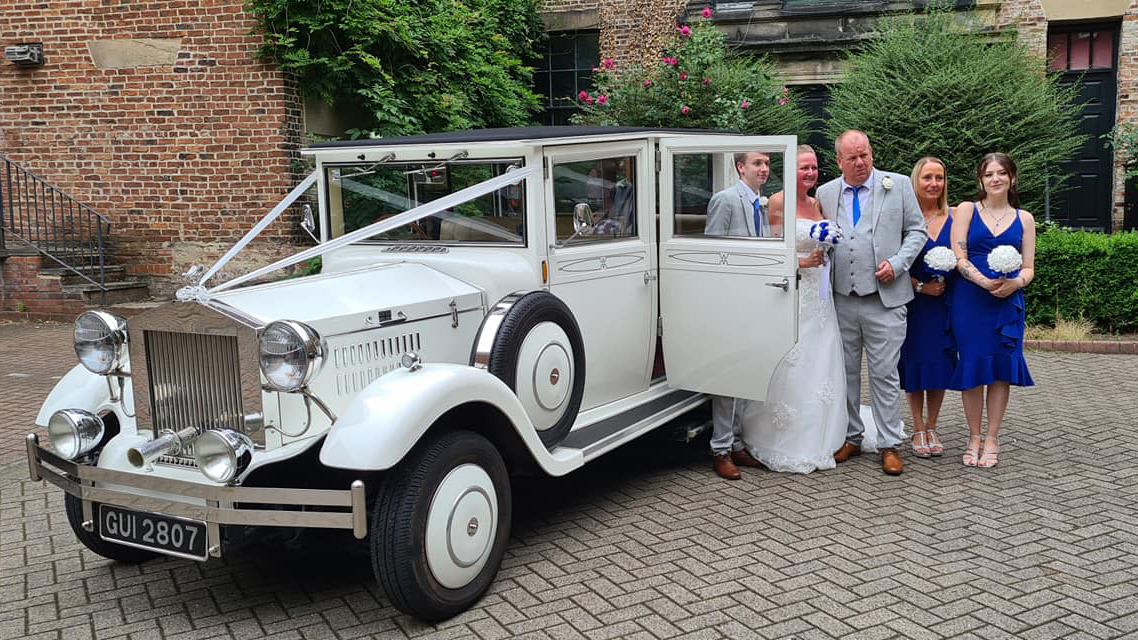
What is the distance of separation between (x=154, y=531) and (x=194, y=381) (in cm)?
61

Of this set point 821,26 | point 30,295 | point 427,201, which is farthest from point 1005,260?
point 30,295

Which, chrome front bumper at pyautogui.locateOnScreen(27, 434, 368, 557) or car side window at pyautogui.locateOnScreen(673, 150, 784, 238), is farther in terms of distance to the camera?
car side window at pyautogui.locateOnScreen(673, 150, 784, 238)

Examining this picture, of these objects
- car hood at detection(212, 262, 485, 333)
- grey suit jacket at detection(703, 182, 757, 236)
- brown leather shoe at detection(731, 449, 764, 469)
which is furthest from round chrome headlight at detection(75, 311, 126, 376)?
brown leather shoe at detection(731, 449, 764, 469)

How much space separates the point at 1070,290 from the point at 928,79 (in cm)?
300

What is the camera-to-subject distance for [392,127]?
450 inches

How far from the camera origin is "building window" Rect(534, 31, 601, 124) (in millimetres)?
15484

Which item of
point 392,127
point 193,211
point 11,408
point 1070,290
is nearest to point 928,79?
point 1070,290

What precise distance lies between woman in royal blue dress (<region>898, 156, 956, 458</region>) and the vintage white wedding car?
3.64 ft

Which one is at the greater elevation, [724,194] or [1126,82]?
[1126,82]

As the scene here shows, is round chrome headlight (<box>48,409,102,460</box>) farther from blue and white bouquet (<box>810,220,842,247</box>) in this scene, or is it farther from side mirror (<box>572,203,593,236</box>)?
blue and white bouquet (<box>810,220,842,247</box>)

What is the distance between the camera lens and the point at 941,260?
5.46 metres

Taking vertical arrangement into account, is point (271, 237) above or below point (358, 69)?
below

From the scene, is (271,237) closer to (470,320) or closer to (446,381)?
(470,320)

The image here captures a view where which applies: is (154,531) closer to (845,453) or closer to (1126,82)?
(845,453)
